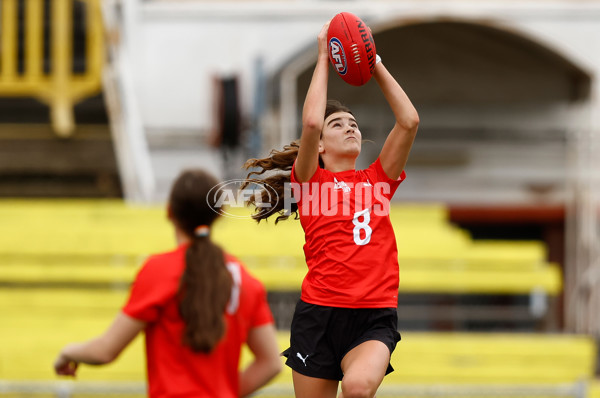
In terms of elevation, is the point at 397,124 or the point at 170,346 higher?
the point at 397,124

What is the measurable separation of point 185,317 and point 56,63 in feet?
28.0

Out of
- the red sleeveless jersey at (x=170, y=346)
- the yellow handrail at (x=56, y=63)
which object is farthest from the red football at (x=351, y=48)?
the yellow handrail at (x=56, y=63)

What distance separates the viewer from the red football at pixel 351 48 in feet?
7.50

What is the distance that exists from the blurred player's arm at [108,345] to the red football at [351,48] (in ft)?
3.95

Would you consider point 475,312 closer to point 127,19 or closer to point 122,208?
point 122,208

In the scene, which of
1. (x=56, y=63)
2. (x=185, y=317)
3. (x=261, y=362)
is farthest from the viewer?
(x=56, y=63)

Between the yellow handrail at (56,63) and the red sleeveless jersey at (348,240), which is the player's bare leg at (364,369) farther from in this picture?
the yellow handrail at (56,63)

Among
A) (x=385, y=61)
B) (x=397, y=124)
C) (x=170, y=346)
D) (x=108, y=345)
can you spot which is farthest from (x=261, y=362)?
(x=385, y=61)

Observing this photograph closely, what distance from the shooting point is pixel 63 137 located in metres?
11.3

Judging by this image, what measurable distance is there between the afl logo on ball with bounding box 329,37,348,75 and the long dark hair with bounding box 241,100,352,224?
27cm

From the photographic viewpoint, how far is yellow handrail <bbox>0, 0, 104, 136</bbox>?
10781 millimetres

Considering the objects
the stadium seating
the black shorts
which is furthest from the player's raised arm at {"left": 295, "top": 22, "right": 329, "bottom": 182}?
the stadium seating

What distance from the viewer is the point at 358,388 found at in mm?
2248

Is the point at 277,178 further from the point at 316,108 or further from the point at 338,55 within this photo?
the point at 338,55
